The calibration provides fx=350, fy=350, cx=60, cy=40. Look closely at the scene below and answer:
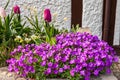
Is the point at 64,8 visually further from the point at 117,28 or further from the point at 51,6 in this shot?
the point at 117,28

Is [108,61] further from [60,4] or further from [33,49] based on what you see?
[60,4]

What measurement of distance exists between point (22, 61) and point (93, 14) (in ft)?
6.99

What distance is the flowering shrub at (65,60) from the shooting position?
2.75 meters

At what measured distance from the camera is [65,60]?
2.76 meters

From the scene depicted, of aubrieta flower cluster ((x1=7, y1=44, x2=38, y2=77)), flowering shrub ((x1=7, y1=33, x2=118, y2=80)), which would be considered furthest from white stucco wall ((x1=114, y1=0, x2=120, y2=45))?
aubrieta flower cluster ((x1=7, y1=44, x2=38, y2=77))

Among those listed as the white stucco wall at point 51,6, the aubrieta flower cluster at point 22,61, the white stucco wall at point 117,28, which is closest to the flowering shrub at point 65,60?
the aubrieta flower cluster at point 22,61

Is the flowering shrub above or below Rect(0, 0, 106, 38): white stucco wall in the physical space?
below

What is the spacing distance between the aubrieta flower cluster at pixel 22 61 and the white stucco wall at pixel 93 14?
1852mm

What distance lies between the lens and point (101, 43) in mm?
3037

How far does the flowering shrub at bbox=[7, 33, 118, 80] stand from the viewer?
2.75m

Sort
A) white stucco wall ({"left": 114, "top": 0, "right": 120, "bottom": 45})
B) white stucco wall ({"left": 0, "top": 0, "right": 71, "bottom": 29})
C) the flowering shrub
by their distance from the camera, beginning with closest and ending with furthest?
1. the flowering shrub
2. white stucco wall ({"left": 0, "top": 0, "right": 71, "bottom": 29})
3. white stucco wall ({"left": 114, "top": 0, "right": 120, "bottom": 45})

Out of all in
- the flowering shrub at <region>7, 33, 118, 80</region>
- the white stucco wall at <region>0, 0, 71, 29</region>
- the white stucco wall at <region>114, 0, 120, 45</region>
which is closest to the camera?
the flowering shrub at <region>7, 33, 118, 80</region>

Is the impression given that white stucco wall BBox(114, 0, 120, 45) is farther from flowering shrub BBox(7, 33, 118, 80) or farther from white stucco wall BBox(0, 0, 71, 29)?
flowering shrub BBox(7, 33, 118, 80)

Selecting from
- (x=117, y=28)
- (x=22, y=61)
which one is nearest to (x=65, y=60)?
(x=22, y=61)
